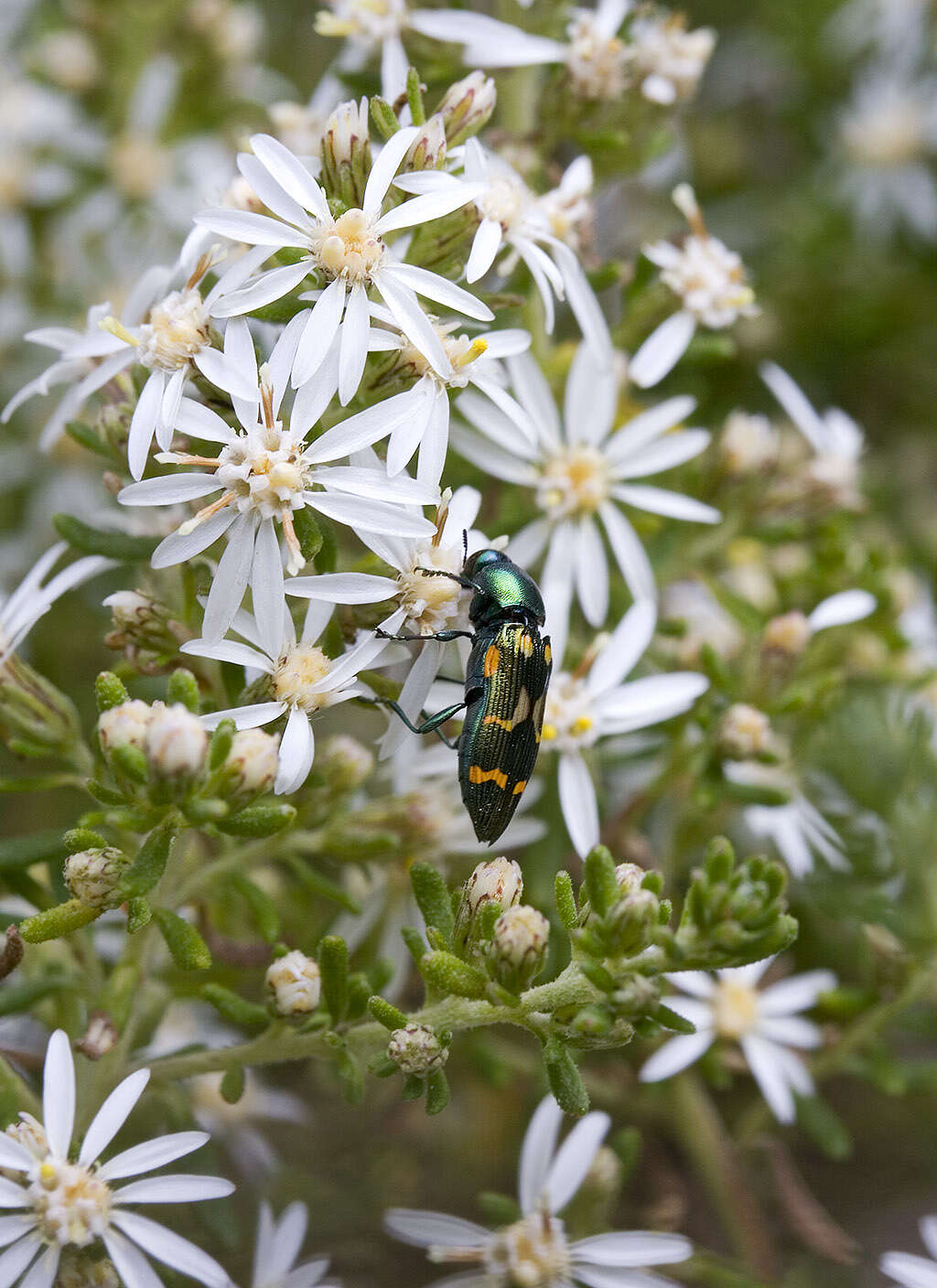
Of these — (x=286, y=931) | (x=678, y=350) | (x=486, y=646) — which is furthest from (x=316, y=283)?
(x=286, y=931)

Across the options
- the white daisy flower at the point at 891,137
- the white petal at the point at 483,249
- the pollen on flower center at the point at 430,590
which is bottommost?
the pollen on flower center at the point at 430,590

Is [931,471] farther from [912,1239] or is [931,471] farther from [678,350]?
[912,1239]

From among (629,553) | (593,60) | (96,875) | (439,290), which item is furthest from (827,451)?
(96,875)

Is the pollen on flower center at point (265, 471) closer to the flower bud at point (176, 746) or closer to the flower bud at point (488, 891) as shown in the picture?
the flower bud at point (176, 746)

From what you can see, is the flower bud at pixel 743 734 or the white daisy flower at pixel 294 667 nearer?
the white daisy flower at pixel 294 667

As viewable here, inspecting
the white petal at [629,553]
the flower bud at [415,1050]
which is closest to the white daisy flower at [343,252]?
the white petal at [629,553]

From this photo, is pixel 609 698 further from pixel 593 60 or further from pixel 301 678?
pixel 593 60
